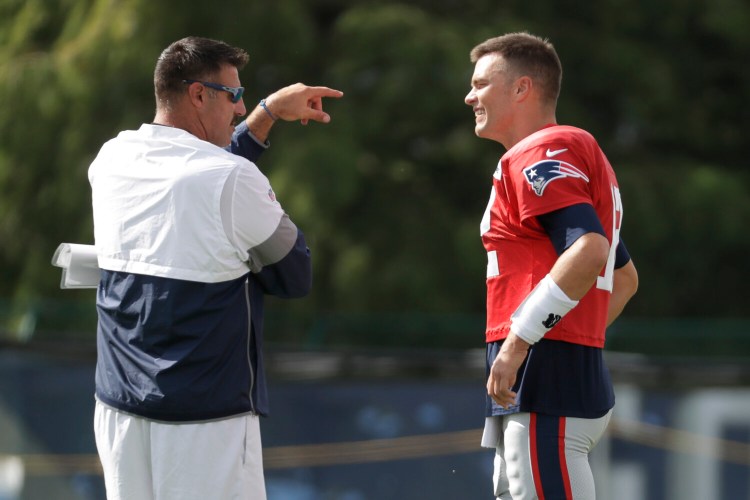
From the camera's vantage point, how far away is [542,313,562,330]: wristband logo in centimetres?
317

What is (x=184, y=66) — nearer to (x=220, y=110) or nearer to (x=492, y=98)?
(x=220, y=110)

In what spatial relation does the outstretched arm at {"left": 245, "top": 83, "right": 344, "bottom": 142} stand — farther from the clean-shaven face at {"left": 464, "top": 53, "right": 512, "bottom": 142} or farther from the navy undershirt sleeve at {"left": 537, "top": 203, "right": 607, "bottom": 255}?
the navy undershirt sleeve at {"left": 537, "top": 203, "right": 607, "bottom": 255}

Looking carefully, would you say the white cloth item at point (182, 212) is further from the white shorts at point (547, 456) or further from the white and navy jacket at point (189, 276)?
the white shorts at point (547, 456)

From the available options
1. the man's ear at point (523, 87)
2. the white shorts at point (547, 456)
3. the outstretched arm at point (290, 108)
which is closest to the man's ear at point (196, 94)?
the outstretched arm at point (290, 108)

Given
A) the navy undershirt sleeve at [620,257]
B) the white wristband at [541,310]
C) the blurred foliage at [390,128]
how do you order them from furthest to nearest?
1. the blurred foliage at [390,128]
2. the navy undershirt sleeve at [620,257]
3. the white wristband at [541,310]

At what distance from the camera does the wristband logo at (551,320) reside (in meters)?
3.17

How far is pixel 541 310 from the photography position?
3.16 meters

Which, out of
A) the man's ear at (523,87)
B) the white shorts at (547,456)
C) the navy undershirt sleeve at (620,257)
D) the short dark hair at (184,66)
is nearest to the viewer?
the white shorts at (547,456)

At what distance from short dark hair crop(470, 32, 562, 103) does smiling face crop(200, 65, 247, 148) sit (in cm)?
76

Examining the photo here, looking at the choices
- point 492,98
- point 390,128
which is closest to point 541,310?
point 492,98

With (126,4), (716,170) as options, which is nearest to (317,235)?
(126,4)

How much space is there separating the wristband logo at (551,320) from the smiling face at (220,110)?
3.70 feet

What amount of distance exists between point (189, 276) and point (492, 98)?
1105mm

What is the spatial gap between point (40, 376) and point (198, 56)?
446 cm
